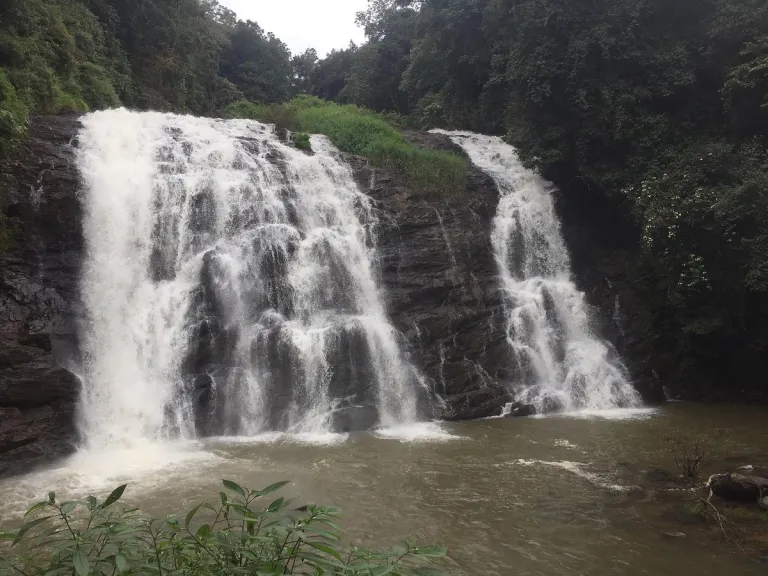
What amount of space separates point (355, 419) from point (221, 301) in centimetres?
409

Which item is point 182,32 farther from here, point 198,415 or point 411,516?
point 411,516

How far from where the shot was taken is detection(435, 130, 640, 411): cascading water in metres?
13.7

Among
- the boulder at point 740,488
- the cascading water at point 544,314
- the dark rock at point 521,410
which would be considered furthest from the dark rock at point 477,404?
the boulder at point 740,488


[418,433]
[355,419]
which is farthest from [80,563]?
[355,419]

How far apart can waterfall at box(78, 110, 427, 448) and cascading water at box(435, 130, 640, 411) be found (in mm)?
3210

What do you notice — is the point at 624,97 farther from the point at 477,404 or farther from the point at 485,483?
the point at 485,483

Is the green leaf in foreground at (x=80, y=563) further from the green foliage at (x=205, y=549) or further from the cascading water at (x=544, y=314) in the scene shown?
the cascading water at (x=544, y=314)

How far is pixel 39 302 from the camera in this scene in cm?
1095

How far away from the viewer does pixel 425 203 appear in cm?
1692

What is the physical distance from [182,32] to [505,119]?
15.5 m

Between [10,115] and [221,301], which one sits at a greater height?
[10,115]

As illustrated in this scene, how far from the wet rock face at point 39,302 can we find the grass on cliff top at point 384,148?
8.87m

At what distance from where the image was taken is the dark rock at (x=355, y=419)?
11508 mm

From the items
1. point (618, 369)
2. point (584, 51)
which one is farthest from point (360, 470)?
point (584, 51)
